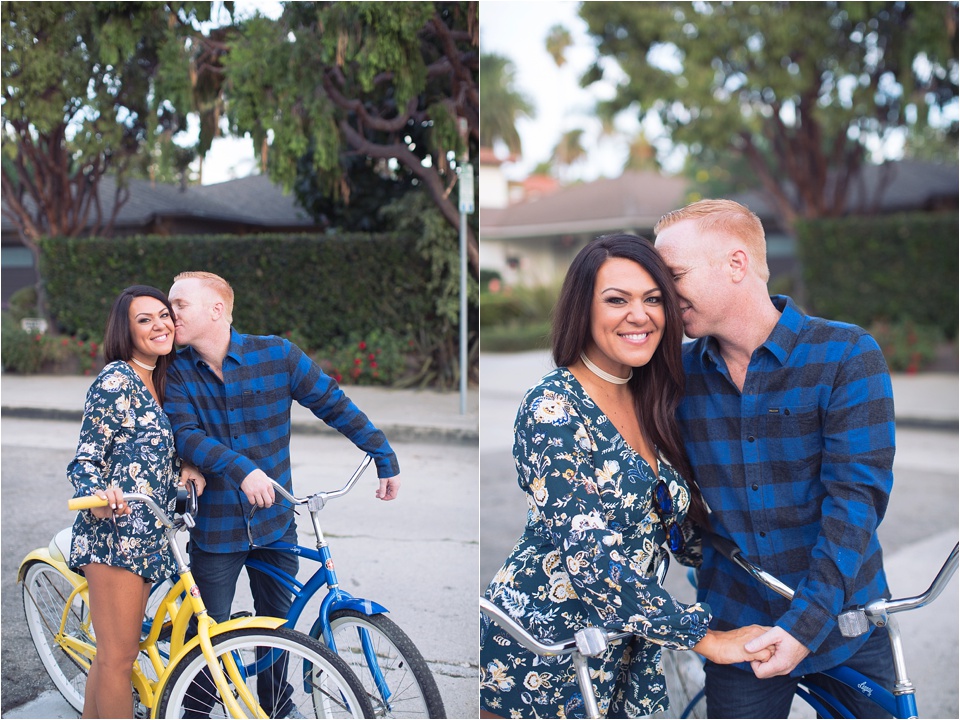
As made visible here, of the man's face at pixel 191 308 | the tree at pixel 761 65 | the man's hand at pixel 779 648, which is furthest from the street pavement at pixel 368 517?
the tree at pixel 761 65

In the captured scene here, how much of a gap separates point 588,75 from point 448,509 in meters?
9.47

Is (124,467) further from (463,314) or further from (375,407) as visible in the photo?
(463,314)

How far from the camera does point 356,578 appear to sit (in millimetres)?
2234

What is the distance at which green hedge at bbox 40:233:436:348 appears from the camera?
216 centimetres

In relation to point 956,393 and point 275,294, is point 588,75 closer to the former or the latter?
point 956,393

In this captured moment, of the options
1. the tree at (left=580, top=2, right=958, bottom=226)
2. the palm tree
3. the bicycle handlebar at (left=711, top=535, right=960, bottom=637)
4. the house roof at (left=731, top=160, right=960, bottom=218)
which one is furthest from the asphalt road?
the palm tree

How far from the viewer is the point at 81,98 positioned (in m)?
2.29

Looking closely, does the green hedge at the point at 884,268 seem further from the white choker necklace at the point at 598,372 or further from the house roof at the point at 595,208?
the white choker necklace at the point at 598,372

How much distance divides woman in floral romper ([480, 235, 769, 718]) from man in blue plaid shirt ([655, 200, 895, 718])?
0.09 m

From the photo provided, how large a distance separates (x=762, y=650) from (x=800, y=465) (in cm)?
39

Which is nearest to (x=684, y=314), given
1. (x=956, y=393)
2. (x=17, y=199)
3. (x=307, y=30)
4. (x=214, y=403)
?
(x=214, y=403)

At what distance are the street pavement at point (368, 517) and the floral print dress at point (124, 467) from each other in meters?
0.22

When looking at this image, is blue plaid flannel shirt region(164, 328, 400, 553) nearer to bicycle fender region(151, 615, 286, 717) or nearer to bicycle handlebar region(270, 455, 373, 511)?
bicycle handlebar region(270, 455, 373, 511)

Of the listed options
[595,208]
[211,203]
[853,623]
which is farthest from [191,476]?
[595,208]
